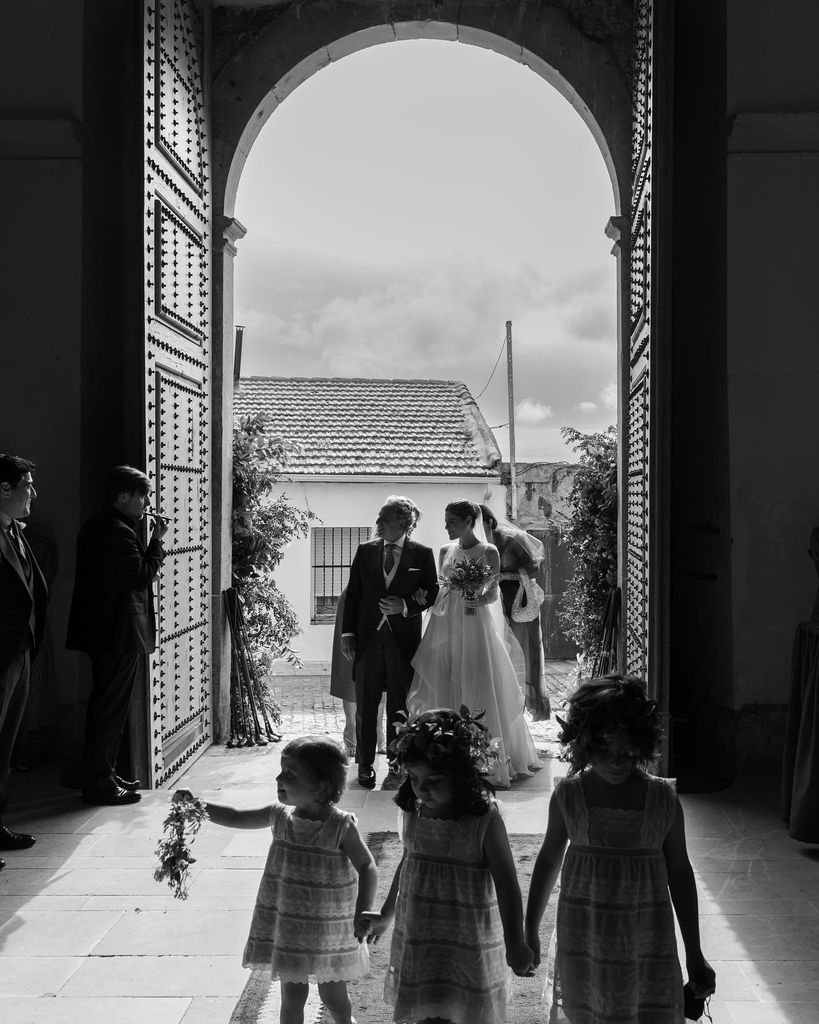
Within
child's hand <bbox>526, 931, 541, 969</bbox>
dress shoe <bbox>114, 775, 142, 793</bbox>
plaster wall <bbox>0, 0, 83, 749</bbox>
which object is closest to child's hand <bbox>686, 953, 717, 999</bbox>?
child's hand <bbox>526, 931, 541, 969</bbox>

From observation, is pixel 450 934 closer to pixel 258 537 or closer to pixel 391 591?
pixel 391 591

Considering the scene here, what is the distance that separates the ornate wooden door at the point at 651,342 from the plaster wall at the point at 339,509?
11364 mm

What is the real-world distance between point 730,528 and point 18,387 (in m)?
4.50

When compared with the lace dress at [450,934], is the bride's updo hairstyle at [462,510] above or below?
above

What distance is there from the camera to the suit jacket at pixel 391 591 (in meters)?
6.72

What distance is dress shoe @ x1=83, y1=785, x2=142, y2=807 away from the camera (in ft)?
19.3

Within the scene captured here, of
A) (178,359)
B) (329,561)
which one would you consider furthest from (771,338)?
(329,561)

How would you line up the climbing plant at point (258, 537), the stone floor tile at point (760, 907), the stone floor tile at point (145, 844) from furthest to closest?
the climbing plant at point (258, 537) → the stone floor tile at point (145, 844) → the stone floor tile at point (760, 907)

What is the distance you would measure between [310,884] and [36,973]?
4.53ft

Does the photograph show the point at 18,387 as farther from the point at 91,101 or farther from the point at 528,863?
the point at 528,863

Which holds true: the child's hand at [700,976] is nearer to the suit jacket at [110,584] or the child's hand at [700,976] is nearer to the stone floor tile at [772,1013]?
the stone floor tile at [772,1013]

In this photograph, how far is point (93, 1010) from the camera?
341cm

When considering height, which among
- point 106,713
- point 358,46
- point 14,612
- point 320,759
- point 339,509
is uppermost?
point 358,46

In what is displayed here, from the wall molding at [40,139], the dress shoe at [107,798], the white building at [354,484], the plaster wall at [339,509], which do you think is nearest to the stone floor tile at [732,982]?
the dress shoe at [107,798]
